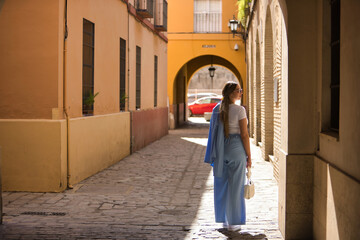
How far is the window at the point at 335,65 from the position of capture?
4.94 metres

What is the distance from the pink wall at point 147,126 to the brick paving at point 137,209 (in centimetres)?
332

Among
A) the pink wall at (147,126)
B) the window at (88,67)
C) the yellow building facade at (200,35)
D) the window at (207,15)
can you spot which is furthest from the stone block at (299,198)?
the window at (207,15)

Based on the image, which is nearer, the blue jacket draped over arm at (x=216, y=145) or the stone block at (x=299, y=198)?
the stone block at (x=299, y=198)

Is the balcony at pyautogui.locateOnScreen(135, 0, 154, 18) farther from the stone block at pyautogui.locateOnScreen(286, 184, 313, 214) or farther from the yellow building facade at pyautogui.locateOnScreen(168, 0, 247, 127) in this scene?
the stone block at pyautogui.locateOnScreen(286, 184, 313, 214)

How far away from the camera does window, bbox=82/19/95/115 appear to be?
1001 centimetres

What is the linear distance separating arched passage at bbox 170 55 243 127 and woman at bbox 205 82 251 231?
17.9m

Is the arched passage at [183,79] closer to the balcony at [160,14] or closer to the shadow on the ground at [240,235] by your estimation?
the balcony at [160,14]

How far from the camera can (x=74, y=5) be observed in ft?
29.5

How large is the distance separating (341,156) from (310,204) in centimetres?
125

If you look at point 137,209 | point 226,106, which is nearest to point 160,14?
point 137,209

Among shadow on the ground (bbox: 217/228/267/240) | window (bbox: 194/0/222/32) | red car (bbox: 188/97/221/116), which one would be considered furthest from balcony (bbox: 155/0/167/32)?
red car (bbox: 188/97/221/116)

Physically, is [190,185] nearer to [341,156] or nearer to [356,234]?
[341,156]

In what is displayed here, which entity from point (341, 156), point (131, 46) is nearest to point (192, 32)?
point (131, 46)

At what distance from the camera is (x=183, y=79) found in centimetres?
2866
